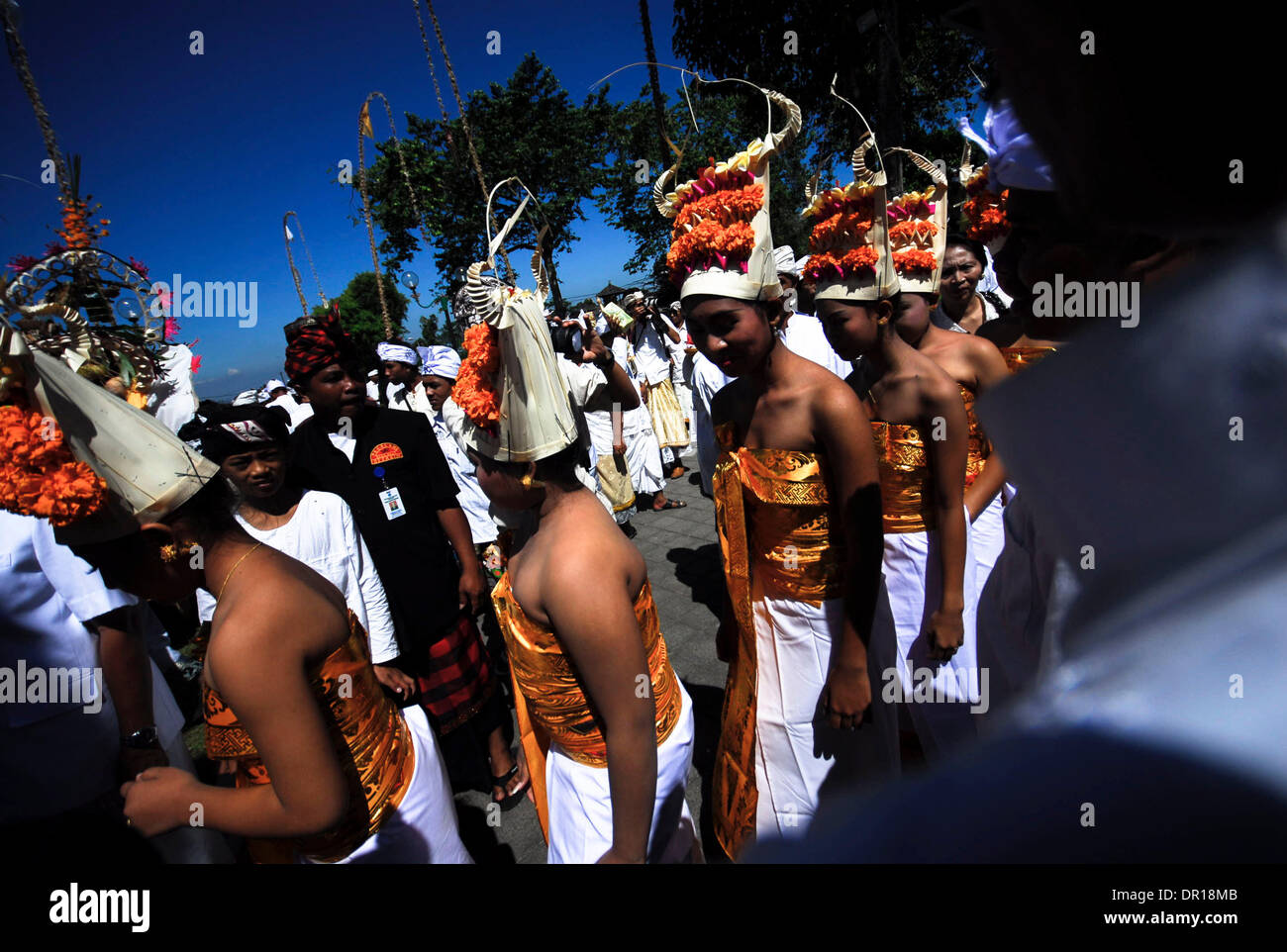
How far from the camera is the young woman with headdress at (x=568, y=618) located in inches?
56.3

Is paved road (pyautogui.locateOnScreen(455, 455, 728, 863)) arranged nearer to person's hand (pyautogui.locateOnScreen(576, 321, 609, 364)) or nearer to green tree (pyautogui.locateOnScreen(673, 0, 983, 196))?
person's hand (pyautogui.locateOnScreen(576, 321, 609, 364))

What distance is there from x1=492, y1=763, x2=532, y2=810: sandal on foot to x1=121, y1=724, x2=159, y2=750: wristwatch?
174cm

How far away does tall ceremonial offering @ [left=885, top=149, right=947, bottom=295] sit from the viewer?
295 cm

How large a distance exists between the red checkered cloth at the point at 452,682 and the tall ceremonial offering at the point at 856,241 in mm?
Result: 2812

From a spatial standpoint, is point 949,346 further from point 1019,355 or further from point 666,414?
point 666,414

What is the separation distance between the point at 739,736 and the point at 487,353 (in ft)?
5.89

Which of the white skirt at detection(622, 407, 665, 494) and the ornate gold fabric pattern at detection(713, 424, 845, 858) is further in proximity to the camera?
the white skirt at detection(622, 407, 665, 494)

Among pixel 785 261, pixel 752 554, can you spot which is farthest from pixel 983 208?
pixel 785 261

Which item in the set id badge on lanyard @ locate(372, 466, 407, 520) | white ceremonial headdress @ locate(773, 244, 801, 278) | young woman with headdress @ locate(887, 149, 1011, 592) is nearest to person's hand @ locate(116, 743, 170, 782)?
id badge on lanyard @ locate(372, 466, 407, 520)

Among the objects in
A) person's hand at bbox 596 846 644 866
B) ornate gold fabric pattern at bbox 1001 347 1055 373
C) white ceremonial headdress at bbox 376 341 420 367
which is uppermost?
white ceremonial headdress at bbox 376 341 420 367

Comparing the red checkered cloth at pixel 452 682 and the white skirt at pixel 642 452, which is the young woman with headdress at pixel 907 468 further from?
the white skirt at pixel 642 452

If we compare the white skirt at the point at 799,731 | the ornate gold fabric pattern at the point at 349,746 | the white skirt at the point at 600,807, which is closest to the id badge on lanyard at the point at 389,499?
the ornate gold fabric pattern at the point at 349,746
